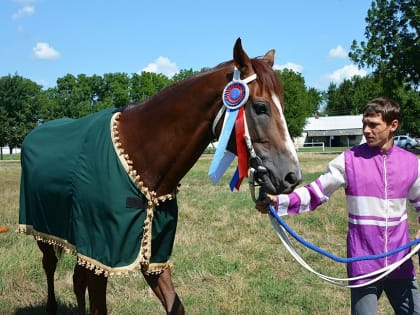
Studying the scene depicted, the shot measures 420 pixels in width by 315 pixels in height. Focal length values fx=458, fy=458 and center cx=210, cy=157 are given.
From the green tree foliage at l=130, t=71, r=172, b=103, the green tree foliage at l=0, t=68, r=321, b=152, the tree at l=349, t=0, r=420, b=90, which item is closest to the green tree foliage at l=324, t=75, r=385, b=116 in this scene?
the green tree foliage at l=0, t=68, r=321, b=152

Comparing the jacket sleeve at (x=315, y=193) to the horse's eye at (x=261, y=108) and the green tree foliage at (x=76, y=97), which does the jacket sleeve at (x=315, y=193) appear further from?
the green tree foliage at (x=76, y=97)

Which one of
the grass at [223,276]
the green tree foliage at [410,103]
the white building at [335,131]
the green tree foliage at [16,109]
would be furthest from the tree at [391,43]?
the white building at [335,131]

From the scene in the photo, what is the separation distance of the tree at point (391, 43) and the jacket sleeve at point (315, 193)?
28.7 m

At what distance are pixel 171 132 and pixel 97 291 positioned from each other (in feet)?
4.11

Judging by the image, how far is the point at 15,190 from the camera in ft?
42.3

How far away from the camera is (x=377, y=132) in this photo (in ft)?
9.29

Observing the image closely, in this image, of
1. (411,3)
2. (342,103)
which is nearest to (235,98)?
(411,3)

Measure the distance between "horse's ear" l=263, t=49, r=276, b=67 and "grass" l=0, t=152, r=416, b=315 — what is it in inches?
91.8

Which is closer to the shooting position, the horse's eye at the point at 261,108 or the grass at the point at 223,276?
the horse's eye at the point at 261,108

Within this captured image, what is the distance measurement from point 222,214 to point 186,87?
572cm

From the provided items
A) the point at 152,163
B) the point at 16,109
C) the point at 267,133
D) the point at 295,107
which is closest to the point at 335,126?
the point at 295,107

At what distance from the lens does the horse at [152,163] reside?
263cm

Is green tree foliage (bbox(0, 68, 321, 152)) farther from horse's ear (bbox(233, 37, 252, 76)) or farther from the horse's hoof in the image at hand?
horse's ear (bbox(233, 37, 252, 76))

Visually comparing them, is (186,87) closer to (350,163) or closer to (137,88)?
(350,163)
